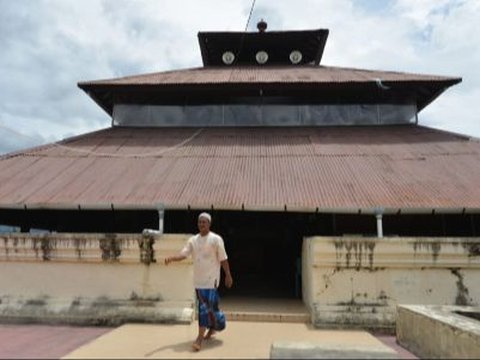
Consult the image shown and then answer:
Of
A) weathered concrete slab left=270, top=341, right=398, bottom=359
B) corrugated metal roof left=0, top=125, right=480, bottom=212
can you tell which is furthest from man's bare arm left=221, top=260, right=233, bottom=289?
corrugated metal roof left=0, top=125, right=480, bottom=212

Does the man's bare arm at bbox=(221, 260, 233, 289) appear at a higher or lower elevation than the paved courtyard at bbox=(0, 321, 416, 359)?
higher

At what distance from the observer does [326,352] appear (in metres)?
4.02

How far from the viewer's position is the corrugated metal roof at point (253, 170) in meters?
8.15

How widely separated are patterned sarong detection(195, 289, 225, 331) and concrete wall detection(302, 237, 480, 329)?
2050mm

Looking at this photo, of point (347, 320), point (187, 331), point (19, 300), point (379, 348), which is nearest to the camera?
point (379, 348)

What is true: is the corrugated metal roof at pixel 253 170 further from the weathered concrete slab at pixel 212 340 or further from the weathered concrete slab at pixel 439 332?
the weathered concrete slab at pixel 439 332

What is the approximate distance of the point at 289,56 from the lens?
55.7 ft

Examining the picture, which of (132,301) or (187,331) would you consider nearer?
(187,331)

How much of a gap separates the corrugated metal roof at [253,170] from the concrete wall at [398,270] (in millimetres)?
970

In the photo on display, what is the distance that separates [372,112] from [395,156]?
317cm

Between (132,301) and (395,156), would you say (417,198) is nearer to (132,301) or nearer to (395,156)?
(395,156)

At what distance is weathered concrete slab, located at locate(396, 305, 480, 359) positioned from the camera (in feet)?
14.5

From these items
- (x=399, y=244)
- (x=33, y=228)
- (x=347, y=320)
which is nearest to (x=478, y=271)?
(x=399, y=244)

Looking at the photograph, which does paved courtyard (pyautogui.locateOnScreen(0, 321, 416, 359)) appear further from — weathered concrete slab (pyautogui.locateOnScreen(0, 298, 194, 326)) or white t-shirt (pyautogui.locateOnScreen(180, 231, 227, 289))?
white t-shirt (pyautogui.locateOnScreen(180, 231, 227, 289))
